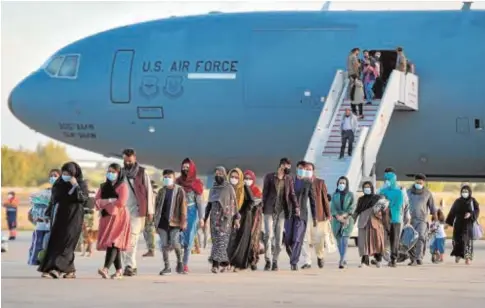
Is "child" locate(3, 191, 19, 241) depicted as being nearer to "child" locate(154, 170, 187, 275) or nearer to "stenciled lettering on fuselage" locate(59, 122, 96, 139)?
"stenciled lettering on fuselage" locate(59, 122, 96, 139)

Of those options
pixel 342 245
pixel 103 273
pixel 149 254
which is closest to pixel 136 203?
pixel 103 273

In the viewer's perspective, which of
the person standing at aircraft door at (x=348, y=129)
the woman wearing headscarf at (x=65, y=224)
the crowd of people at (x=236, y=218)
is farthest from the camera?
the person standing at aircraft door at (x=348, y=129)

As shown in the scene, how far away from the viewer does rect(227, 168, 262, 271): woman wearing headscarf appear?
Result: 2375 cm

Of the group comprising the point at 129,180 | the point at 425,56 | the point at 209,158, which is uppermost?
the point at 425,56

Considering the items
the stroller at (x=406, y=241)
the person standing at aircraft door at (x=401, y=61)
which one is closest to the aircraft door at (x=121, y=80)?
the person standing at aircraft door at (x=401, y=61)

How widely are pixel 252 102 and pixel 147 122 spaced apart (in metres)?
2.53

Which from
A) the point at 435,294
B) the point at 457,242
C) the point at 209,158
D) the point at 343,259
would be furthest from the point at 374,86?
the point at 435,294

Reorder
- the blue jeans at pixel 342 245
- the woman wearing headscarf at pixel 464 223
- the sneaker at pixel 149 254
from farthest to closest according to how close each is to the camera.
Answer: the sneaker at pixel 149 254, the woman wearing headscarf at pixel 464 223, the blue jeans at pixel 342 245

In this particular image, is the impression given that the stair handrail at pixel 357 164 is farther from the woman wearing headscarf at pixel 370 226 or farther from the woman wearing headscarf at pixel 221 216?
the woman wearing headscarf at pixel 221 216

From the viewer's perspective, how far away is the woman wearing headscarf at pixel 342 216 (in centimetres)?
2533

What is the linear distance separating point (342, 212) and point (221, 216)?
3487 mm

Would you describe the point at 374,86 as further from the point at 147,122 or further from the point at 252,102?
the point at 147,122

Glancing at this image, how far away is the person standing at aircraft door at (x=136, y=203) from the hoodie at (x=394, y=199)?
20.2 ft

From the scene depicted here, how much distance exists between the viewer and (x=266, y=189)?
24.4 metres
